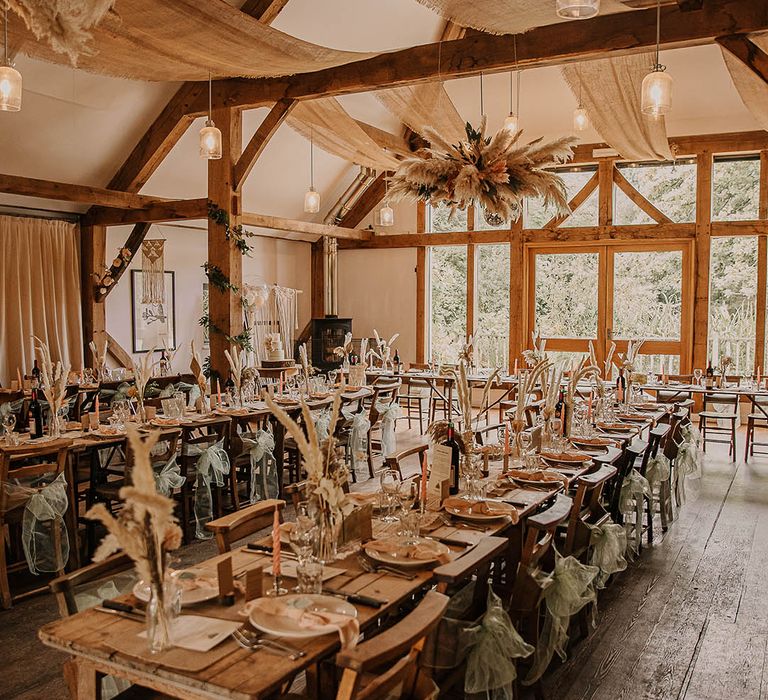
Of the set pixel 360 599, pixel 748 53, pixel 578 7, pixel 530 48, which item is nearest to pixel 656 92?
→ pixel 748 53

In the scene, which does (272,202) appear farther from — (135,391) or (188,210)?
(135,391)

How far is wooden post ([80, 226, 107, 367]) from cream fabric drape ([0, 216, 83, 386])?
98 mm

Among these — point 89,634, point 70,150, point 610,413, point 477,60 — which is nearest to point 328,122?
point 477,60

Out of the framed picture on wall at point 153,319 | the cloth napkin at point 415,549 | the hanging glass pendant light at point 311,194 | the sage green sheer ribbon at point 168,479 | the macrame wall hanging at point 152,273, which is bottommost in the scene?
the sage green sheer ribbon at point 168,479

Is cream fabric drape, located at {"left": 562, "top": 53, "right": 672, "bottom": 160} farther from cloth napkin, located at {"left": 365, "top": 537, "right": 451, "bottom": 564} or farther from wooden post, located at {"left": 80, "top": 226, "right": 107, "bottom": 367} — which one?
wooden post, located at {"left": 80, "top": 226, "right": 107, "bottom": 367}

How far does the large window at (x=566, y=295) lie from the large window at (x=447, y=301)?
1.31m

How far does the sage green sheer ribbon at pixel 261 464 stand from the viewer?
235 inches

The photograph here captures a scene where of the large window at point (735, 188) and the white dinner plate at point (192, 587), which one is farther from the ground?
the large window at point (735, 188)

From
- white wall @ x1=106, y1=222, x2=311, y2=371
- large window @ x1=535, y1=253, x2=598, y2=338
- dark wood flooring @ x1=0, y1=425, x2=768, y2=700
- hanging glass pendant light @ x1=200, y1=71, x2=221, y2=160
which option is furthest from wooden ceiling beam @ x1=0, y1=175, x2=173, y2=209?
large window @ x1=535, y1=253, x2=598, y2=338

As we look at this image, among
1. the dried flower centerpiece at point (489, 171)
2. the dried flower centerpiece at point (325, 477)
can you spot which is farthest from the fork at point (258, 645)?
the dried flower centerpiece at point (489, 171)

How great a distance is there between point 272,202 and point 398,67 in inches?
226

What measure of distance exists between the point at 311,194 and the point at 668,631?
6.90 metres

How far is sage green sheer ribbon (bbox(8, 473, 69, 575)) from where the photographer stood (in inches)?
170

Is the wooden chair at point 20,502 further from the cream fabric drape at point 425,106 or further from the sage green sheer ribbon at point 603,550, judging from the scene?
the cream fabric drape at point 425,106
